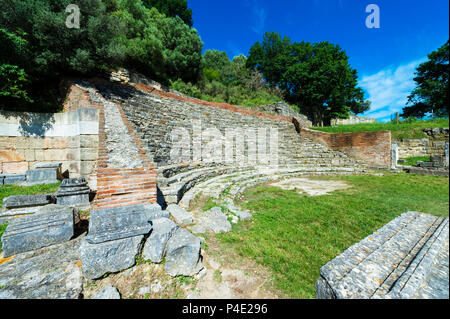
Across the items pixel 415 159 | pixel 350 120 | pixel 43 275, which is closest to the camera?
pixel 43 275

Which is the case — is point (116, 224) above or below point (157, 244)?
above

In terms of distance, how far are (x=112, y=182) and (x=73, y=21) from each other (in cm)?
770

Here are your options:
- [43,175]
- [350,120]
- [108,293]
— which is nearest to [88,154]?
[43,175]

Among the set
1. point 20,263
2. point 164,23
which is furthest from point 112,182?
point 164,23

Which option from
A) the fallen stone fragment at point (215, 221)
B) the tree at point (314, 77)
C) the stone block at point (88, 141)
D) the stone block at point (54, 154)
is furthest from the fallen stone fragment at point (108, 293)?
the tree at point (314, 77)

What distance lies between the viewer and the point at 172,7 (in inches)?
786

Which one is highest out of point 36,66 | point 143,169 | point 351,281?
point 36,66

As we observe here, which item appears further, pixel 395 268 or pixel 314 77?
pixel 314 77

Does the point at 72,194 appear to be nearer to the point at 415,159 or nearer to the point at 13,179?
the point at 13,179

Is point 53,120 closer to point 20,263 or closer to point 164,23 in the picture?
point 20,263

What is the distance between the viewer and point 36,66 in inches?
245

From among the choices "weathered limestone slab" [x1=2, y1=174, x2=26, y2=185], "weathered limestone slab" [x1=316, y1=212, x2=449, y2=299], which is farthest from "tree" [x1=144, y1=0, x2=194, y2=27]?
"weathered limestone slab" [x1=316, y1=212, x2=449, y2=299]

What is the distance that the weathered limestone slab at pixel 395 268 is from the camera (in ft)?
3.44

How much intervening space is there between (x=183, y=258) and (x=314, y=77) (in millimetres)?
27624
